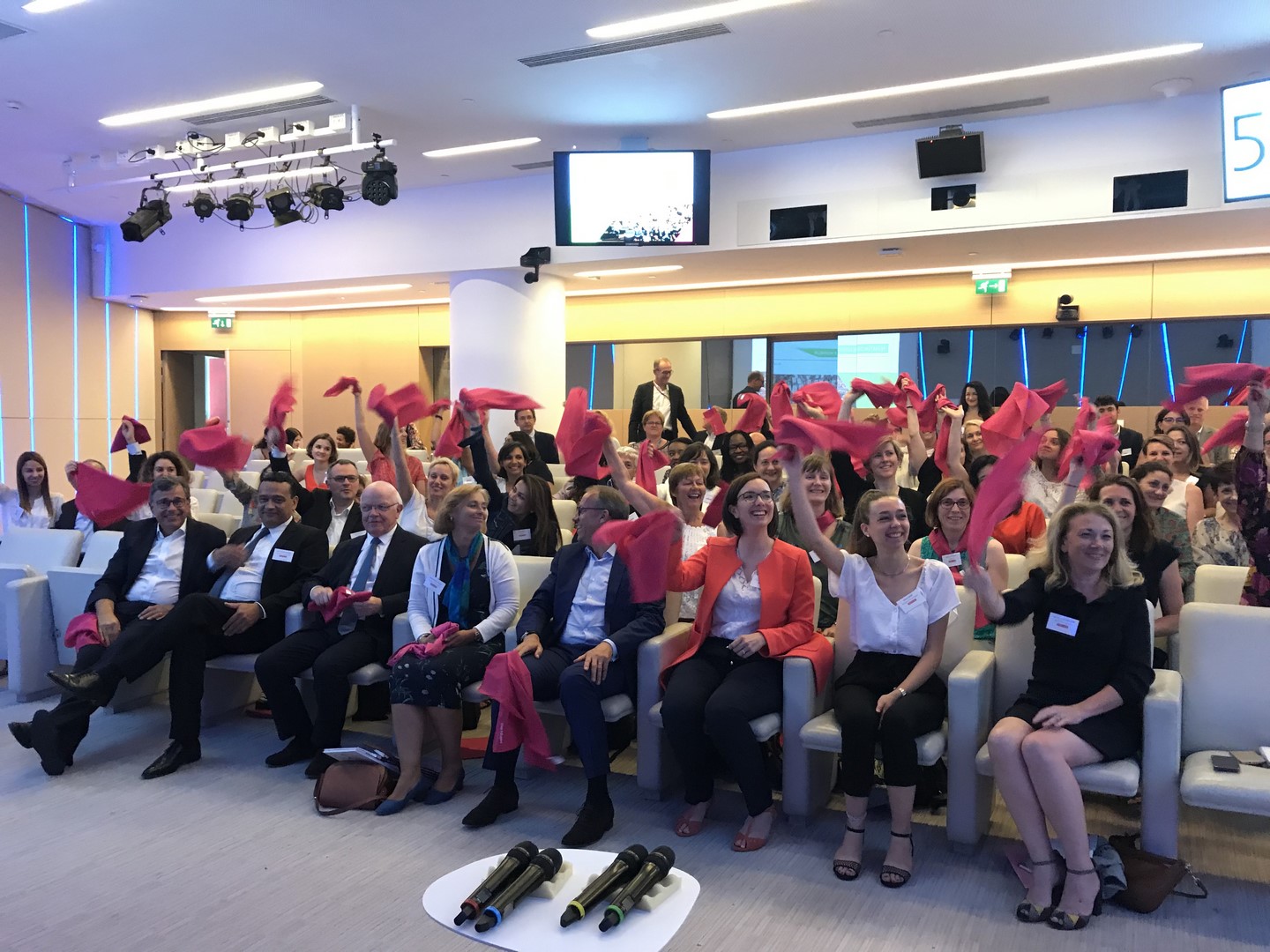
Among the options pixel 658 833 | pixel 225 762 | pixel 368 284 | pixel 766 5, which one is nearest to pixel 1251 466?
pixel 658 833

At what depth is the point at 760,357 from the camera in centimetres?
1159

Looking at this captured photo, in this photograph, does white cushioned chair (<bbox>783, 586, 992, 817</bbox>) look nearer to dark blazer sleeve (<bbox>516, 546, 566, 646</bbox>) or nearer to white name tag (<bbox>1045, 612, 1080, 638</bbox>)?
white name tag (<bbox>1045, 612, 1080, 638</bbox>)

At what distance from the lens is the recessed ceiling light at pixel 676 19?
228 inches

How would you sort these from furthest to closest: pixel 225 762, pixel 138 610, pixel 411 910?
1. pixel 138 610
2. pixel 225 762
3. pixel 411 910

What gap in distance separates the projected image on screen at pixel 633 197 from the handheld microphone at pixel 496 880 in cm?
666

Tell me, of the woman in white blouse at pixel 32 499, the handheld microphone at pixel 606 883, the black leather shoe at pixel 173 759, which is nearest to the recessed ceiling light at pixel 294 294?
the woman in white blouse at pixel 32 499

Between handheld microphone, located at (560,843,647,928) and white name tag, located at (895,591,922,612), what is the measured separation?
151 cm

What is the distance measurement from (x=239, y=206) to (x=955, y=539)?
7.35 meters

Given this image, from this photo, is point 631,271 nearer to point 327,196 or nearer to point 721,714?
point 327,196

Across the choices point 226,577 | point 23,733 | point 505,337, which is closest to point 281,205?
point 505,337

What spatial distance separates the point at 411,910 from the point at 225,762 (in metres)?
1.75

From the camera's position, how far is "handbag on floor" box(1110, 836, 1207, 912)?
294cm

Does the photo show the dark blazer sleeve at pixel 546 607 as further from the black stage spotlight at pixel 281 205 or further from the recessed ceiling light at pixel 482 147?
the black stage spotlight at pixel 281 205

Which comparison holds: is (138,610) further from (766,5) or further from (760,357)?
(760,357)
